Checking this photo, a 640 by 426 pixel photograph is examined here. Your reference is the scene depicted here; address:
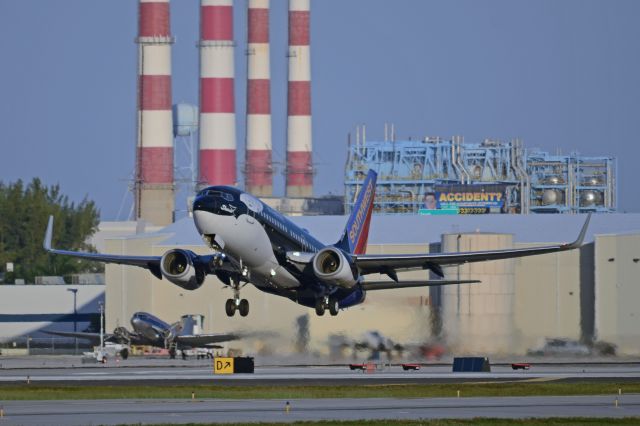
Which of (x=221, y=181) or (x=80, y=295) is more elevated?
(x=221, y=181)

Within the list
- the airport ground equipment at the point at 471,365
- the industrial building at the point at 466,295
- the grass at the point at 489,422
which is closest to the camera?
the grass at the point at 489,422

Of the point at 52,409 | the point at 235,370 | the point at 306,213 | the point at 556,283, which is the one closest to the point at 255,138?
the point at 306,213

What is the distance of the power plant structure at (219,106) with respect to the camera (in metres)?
142

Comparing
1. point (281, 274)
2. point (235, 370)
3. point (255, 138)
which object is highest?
point (255, 138)

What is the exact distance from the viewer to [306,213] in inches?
6073


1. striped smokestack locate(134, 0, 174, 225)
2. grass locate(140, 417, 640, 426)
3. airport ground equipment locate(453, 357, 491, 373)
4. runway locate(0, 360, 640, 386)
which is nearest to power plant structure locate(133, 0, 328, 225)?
striped smokestack locate(134, 0, 174, 225)

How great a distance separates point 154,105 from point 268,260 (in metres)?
81.1

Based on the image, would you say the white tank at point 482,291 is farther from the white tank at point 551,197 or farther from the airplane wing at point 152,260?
the white tank at point 551,197

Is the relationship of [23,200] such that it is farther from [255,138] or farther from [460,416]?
[460,416]

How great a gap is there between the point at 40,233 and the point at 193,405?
12704cm

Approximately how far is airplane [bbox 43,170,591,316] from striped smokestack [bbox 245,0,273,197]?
300 ft

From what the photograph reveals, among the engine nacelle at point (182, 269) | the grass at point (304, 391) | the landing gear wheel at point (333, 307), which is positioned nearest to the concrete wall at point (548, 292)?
the grass at point (304, 391)

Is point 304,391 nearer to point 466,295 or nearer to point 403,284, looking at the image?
point 403,284

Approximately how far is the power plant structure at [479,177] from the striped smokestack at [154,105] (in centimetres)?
1823
